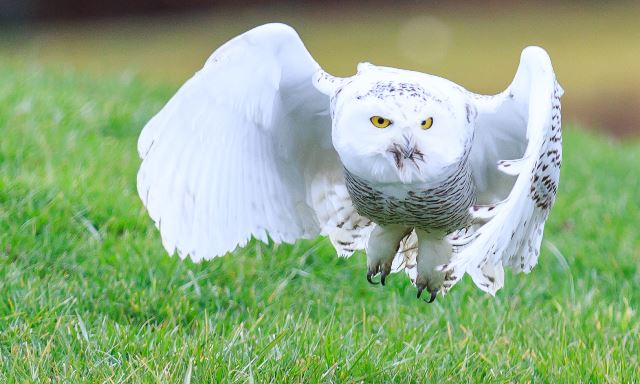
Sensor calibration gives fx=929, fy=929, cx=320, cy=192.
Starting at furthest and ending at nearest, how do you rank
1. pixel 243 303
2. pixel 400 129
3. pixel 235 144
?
pixel 243 303 → pixel 235 144 → pixel 400 129

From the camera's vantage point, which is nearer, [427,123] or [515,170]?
[515,170]

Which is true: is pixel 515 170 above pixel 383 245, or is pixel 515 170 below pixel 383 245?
above

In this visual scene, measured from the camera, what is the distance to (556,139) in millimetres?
2574

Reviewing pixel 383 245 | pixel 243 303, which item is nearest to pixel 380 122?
pixel 383 245

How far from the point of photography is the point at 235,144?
2938 mm

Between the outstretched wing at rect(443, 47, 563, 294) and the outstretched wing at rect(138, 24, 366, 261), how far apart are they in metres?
0.54

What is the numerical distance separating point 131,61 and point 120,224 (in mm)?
9700

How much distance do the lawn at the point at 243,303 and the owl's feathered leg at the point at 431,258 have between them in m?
0.18

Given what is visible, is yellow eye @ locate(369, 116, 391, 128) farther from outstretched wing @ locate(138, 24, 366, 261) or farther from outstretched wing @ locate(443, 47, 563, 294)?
outstretched wing @ locate(138, 24, 366, 261)

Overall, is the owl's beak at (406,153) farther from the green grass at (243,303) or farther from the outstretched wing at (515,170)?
the green grass at (243,303)

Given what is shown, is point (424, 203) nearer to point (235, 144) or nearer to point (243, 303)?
point (235, 144)

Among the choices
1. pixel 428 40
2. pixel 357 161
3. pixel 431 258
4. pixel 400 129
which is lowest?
pixel 428 40

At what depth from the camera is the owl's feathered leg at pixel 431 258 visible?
300 cm

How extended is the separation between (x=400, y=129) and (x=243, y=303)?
4.02 ft
